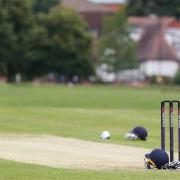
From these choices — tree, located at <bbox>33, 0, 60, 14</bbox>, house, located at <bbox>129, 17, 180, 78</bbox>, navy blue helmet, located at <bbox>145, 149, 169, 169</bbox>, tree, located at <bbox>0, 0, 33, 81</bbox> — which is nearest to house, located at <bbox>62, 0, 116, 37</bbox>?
tree, located at <bbox>33, 0, 60, 14</bbox>

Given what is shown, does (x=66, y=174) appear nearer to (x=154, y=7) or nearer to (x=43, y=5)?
(x=43, y=5)

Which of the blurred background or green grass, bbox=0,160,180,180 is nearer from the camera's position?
green grass, bbox=0,160,180,180

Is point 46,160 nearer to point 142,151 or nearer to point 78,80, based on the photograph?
point 142,151

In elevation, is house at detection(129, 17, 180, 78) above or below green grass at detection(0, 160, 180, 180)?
above

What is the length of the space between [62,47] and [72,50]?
1.22 metres

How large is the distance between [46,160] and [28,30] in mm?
101579

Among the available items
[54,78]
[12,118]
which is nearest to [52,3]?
[54,78]

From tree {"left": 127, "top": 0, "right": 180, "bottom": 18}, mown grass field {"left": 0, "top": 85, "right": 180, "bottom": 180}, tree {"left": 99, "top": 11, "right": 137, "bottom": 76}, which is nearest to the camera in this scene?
mown grass field {"left": 0, "top": 85, "right": 180, "bottom": 180}

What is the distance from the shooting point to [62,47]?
123 meters

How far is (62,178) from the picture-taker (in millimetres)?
18172

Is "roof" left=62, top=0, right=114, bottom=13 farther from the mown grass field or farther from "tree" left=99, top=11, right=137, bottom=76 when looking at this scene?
the mown grass field

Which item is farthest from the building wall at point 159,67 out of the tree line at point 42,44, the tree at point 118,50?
the tree line at point 42,44

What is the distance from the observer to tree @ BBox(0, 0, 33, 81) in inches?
4646

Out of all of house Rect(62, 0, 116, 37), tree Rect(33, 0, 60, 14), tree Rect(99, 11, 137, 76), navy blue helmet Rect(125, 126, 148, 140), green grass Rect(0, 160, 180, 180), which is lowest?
green grass Rect(0, 160, 180, 180)
